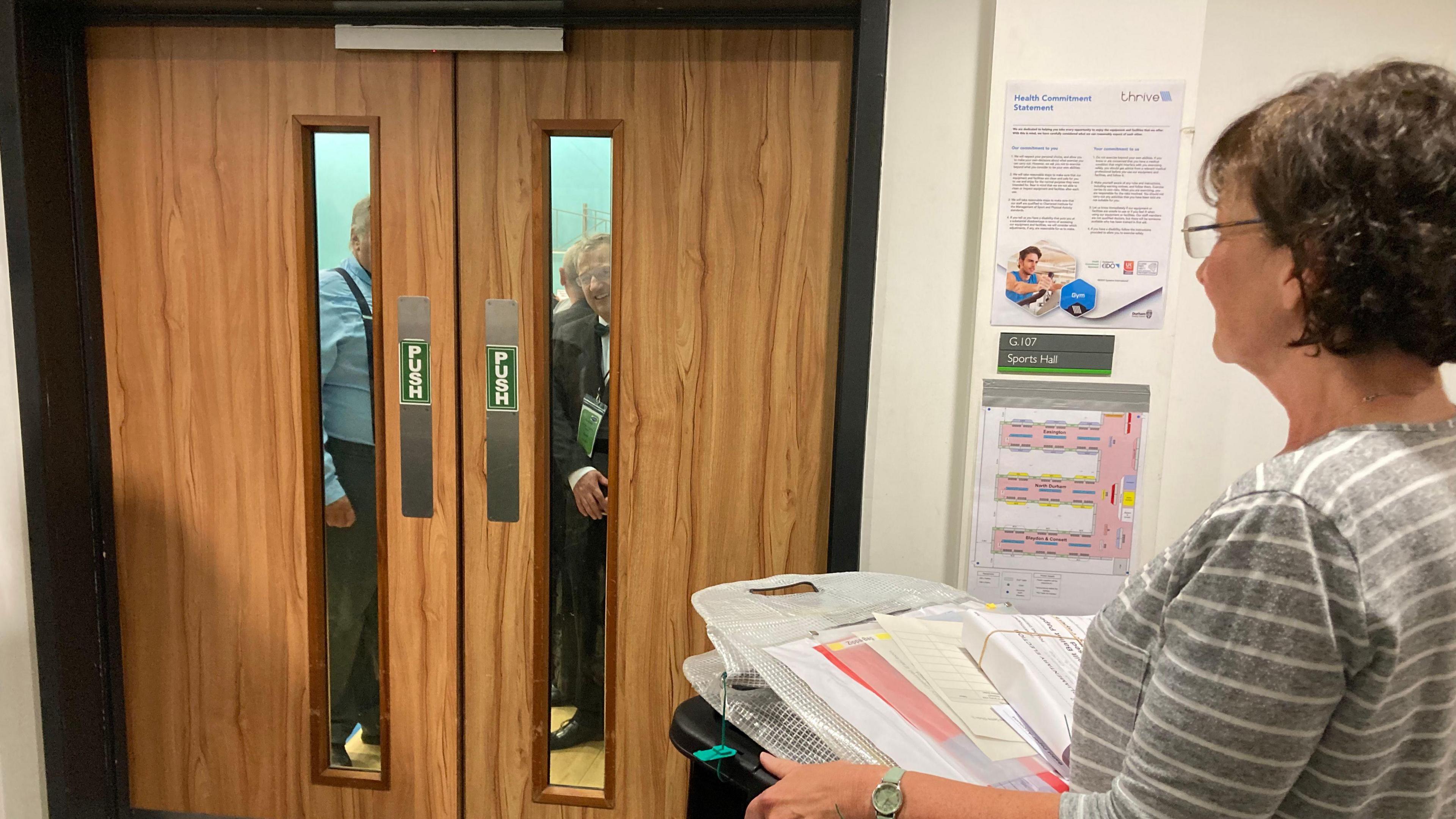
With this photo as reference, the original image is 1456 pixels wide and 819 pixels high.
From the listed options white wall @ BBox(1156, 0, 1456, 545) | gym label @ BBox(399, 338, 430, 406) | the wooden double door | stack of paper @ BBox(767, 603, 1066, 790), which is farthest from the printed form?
gym label @ BBox(399, 338, 430, 406)

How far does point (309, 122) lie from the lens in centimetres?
165

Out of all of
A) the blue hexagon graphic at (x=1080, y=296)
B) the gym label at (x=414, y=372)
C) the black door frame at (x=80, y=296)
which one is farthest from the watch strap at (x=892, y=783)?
the gym label at (x=414, y=372)

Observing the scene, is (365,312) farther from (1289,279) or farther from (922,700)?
(1289,279)

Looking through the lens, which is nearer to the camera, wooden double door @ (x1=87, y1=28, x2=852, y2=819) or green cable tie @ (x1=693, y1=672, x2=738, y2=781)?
green cable tie @ (x1=693, y1=672, x2=738, y2=781)

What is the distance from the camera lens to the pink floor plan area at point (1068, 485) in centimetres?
154

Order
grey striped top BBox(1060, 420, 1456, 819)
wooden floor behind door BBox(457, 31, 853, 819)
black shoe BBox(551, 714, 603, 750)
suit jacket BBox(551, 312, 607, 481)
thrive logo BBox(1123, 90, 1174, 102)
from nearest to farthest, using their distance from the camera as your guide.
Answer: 1. grey striped top BBox(1060, 420, 1456, 819)
2. thrive logo BBox(1123, 90, 1174, 102)
3. wooden floor behind door BBox(457, 31, 853, 819)
4. suit jacket BBox(551, 312, 607, 481)
5. black shoe BBox(551, 714, 603, 750)

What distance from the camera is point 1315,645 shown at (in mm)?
518

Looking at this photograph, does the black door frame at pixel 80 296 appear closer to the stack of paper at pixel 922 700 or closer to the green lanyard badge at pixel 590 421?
the green lanyard badge at pixel 590 421

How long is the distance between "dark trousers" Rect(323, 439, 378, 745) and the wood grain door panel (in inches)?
2.2

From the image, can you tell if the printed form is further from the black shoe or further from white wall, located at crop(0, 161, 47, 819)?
white wall, located at crop(0, 161, 47, 819)

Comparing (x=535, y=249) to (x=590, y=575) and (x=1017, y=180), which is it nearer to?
(x=590, y=575)

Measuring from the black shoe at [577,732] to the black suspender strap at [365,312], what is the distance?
0.83 meters

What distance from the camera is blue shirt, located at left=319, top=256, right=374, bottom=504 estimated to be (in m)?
1.71

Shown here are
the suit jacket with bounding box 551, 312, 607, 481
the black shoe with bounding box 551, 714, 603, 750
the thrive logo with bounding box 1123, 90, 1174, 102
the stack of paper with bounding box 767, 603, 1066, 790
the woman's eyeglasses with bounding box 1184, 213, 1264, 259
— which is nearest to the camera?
the woman's eyeglasses with bounding box 1184, 213, 1264, 259
